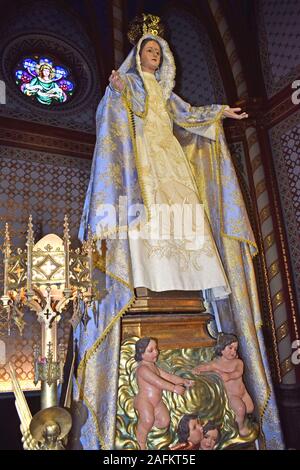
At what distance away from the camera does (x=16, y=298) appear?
2.55 m

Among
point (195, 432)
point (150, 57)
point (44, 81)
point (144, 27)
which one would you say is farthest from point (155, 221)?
point (44, 81)

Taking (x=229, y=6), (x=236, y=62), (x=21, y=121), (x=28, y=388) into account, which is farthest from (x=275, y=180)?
(x=28, y=388)

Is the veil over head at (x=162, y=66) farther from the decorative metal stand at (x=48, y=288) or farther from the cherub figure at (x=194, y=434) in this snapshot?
the cherub figure at (x=194, y=434)

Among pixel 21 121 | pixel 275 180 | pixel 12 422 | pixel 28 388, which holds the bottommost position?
pixel 12 422

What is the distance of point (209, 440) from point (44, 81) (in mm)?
5889

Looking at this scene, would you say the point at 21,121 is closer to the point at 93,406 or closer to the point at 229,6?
the point at 229,6

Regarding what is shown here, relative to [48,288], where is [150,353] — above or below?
below

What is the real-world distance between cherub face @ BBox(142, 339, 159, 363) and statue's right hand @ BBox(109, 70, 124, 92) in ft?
6.58

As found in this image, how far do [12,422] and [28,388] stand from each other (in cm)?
46

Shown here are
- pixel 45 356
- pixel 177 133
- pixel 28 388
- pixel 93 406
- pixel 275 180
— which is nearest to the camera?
pixel 45 356

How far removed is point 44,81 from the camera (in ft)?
21.9

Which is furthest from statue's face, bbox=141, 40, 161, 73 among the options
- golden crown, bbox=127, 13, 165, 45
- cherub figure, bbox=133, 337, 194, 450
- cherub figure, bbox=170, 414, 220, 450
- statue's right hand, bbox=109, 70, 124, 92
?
cherub figure, bbox=170, 414, 220, 450

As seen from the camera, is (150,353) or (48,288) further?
(150,353)

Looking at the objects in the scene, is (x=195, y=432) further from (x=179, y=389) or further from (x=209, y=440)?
(x=179, y=389)
